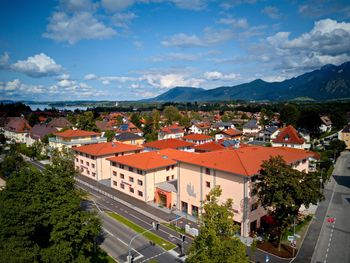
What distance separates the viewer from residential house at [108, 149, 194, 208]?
49188 mm

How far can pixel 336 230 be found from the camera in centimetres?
3812

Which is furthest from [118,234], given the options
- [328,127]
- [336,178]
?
[328,127]

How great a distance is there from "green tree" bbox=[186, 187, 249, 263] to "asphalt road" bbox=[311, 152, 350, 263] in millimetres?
15391

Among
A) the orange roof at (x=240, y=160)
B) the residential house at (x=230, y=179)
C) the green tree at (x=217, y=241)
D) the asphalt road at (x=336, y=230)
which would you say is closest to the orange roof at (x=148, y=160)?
the residential house at (x=230, y=179)

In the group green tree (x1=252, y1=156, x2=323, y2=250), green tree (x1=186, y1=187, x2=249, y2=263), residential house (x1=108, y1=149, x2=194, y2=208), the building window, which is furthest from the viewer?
residential house (x1=108, y1=149, x2=194, y2=208)

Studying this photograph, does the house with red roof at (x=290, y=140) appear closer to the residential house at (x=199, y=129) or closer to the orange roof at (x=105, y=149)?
the orange roof at (x=105, y=149)

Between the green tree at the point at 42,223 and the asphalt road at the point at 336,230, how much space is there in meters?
26.1

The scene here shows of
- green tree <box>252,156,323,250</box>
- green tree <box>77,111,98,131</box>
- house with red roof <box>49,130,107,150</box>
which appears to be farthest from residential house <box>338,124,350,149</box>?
green tree <box>77,111,98,131</box>

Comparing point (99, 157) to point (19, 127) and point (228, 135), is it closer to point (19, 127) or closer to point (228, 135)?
point (228, 135)

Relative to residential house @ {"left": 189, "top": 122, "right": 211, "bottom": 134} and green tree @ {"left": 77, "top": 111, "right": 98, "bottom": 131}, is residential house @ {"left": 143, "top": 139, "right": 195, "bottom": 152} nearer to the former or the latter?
green tree @ {"left": 77, "top": 111, "right": 98, "bottom": 131}

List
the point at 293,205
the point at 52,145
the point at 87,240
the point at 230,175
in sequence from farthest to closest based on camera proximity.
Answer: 1. the point at 52,145
2. the point at 230,175
3. the point at 293,205
4. the point at 87,240

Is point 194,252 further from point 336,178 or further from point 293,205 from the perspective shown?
point 336,178

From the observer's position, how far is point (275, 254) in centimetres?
3247

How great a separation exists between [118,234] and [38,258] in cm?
1461
